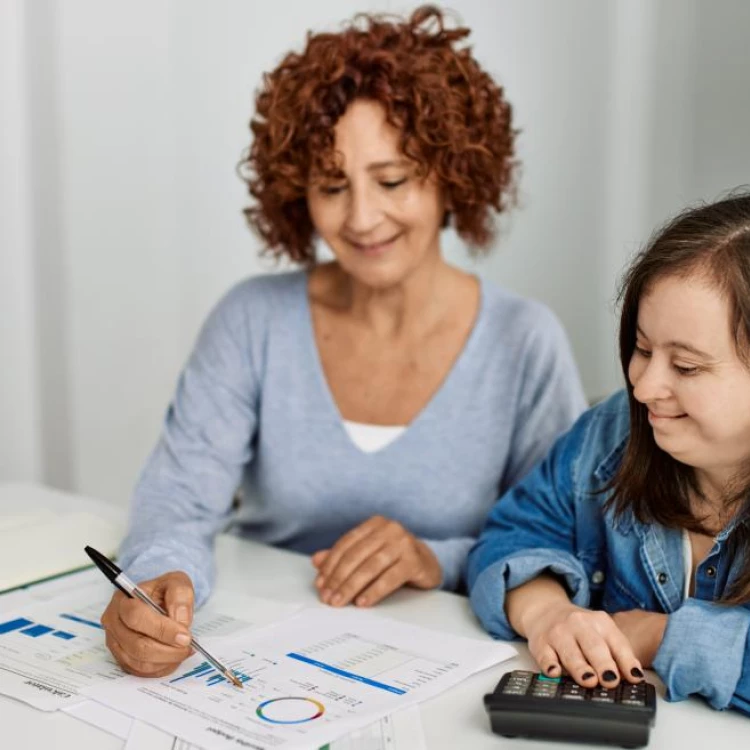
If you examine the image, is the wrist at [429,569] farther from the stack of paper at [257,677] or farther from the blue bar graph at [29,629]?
the blue bar graph at [29,629]

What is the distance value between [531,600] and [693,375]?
0.32m

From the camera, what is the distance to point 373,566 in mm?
1379

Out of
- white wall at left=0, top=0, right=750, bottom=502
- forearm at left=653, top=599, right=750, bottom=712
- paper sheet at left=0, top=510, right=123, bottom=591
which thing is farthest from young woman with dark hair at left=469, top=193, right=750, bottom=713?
white wall at left=0, top=0, right=750, bottom=502

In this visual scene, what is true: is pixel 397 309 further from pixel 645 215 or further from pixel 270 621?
pixel 645 215

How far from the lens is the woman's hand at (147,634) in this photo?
1.12 meters

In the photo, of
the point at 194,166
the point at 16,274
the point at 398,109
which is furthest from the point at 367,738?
the point at 194,166

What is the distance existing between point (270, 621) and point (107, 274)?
1.69 meters

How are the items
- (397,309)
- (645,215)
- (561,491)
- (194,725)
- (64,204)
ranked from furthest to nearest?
(645,215), (64,204), (397,309), (561,491), (194,725)

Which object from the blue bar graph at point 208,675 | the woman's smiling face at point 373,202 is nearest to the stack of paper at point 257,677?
the blue bar graph at point 208,675

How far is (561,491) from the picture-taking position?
134cm

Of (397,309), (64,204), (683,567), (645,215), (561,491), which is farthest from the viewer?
(645,215)

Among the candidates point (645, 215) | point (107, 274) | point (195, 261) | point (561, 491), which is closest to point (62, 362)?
point (107, 274)

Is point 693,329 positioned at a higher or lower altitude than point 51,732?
higher

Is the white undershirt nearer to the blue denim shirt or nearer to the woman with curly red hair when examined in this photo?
the woman with curly red hair
